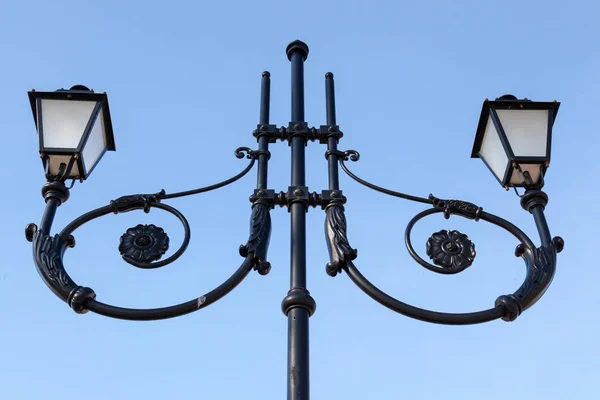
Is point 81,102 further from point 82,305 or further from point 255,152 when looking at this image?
point 82,305

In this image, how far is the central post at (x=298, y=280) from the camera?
12.8ft

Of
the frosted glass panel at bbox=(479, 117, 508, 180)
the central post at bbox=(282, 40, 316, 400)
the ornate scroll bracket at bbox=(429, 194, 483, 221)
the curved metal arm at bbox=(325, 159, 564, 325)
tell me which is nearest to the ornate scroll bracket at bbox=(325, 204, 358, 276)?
the curved metal arm at bbox=(325, 159, 564, 325)

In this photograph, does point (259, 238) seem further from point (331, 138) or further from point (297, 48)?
point (297, 48)

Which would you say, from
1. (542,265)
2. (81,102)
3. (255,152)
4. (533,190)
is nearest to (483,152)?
(533,190)

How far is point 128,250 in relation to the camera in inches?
186

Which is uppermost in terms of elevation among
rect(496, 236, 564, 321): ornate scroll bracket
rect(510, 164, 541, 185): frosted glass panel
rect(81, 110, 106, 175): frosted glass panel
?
rect(81, 110, 106, 175): frosted glass panel

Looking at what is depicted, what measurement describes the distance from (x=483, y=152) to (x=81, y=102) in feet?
7.92

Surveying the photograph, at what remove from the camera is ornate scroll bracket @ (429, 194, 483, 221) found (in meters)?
5.15

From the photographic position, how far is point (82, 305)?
4.39 metres

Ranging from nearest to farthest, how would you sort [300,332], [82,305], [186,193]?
[300,332]
[82,305]
[186,193]

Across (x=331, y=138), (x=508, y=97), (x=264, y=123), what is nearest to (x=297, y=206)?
(x=331, y=138)

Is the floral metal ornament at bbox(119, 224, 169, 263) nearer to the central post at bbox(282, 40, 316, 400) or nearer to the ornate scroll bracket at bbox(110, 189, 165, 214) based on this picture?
the ornate scroll bracket at bbox(110, 189, 165, 214)

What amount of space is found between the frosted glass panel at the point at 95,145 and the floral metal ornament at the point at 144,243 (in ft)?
2.07

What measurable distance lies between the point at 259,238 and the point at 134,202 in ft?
2.71
